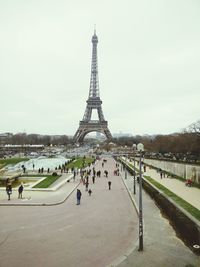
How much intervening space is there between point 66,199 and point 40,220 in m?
6.38

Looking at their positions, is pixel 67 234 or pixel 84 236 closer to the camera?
pixel 84 236

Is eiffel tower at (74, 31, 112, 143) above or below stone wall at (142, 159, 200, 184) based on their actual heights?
above

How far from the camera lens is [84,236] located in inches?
530

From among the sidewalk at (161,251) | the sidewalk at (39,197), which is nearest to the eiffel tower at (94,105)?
the sidewalk at (39,197)

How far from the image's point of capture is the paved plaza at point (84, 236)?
35.2 ft

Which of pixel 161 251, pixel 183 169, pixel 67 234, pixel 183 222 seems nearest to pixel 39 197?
pixel 67 234

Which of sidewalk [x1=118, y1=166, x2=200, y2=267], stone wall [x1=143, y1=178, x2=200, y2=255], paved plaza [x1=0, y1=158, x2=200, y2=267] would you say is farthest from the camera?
stone wall [x1=143, y1=178, x2=200, y2=255]

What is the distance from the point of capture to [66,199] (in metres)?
22.6

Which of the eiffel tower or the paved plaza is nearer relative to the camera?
the paved plaza

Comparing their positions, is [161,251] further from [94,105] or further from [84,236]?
[94,105]

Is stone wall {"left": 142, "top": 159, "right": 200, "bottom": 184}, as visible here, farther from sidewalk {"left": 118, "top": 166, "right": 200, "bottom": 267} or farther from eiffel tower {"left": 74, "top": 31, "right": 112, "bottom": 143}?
eiffel tower {"left": 74, "top": 31, "right": 112, "bottom": 143}

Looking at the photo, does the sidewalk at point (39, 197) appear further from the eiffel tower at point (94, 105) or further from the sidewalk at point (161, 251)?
the eiffel tower at point (94, 105)

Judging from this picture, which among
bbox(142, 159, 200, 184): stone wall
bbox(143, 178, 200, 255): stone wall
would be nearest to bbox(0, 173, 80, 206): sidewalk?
bbox(143, 178, 200, 255): stone wall

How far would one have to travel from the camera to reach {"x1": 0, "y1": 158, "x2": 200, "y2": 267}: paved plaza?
1074 cm
